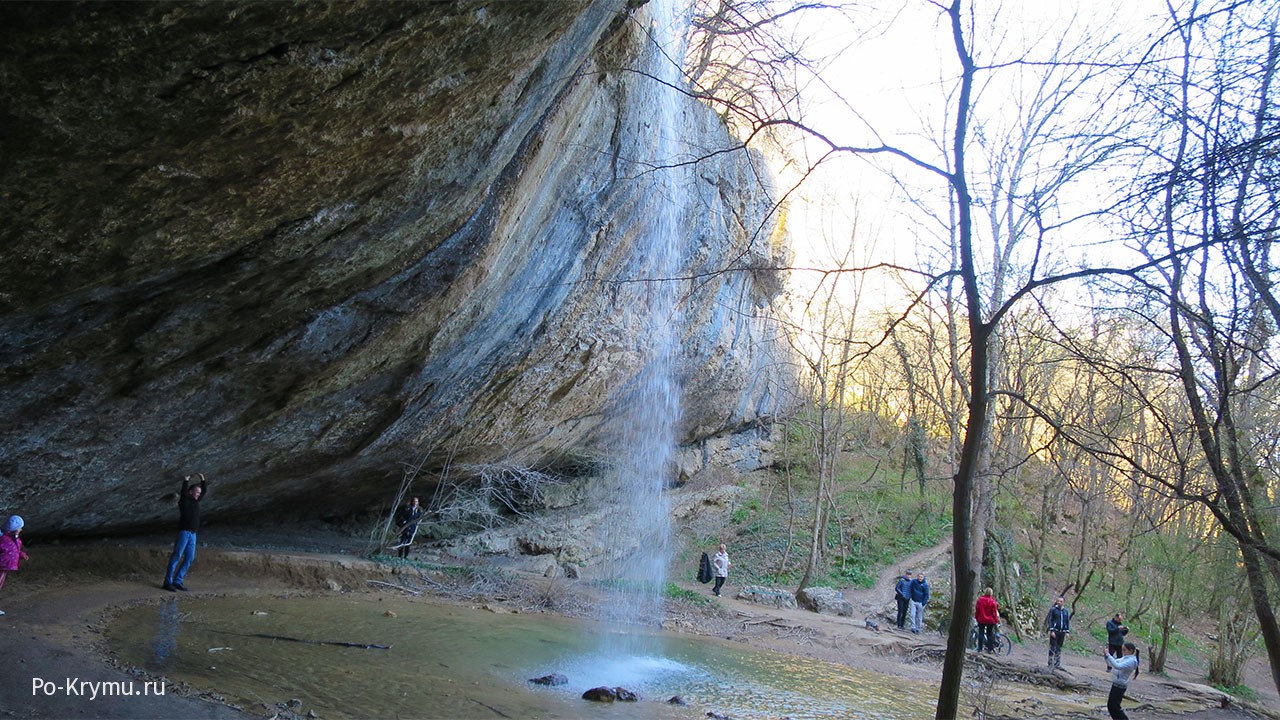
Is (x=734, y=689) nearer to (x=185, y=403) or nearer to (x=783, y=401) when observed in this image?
(x=185, y=403)

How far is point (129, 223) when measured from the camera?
5.06 meters

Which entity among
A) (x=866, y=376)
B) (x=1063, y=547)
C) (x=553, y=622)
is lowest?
(x=553, y=622)

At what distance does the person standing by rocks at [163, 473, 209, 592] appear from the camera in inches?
A: 374

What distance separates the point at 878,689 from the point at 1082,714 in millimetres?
2434

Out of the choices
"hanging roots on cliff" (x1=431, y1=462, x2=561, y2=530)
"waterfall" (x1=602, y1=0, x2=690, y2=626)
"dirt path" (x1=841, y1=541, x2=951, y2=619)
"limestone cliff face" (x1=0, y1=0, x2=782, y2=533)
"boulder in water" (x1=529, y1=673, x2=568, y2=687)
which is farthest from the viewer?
"dirt path" (x1=841, y1=541, x2=951, y2=619)

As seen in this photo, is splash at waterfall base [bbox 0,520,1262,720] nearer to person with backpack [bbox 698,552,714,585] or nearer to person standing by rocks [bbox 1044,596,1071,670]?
person standing by rocks [bbox 1044,596,1071,670]

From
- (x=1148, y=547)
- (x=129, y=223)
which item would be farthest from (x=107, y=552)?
(x=1148, y=547)

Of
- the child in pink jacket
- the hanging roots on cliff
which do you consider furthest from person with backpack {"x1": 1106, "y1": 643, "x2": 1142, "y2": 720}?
the child in pink jacket

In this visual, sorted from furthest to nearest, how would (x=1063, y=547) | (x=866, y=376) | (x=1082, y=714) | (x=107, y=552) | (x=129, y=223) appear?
(x=866, y=376) → (x=1063, y=547) → (x=107, y=552) → (x=1082, y=714) → (x=129, y=223)

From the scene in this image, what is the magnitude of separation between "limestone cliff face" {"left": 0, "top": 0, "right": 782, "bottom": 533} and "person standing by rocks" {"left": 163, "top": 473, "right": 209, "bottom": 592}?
418mm

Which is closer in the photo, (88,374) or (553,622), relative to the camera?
(88,374)

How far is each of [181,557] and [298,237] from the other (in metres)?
5.94

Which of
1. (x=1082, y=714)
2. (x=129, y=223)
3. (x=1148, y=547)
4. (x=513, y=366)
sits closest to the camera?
(x=129, y=223)

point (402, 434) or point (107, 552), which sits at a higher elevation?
point (402, 434)
